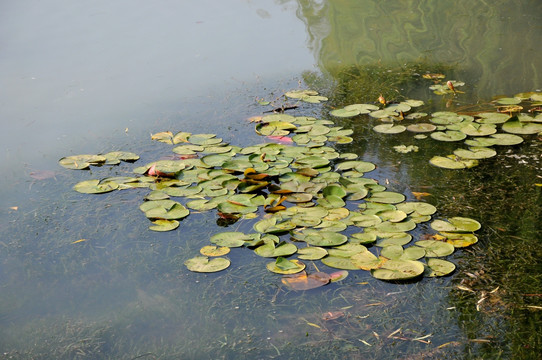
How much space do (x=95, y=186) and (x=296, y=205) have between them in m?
0.96

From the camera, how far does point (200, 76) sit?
13.3 feet

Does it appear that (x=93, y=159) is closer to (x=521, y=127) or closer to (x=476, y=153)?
(x=476, y=153)

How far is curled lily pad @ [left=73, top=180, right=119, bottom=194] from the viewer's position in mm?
2584

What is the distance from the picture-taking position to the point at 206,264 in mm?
2055

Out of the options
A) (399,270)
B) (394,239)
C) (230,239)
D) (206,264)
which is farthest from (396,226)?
(206,264)

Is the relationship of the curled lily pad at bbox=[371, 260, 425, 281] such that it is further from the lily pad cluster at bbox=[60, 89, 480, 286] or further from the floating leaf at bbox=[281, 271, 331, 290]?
the floating leaf at bbox=[281, 271, 331, 290]

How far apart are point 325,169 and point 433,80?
1.57 m

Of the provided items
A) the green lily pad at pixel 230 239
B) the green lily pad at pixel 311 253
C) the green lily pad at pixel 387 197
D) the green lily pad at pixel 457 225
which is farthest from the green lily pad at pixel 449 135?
the green lily pad at pixel 230 239

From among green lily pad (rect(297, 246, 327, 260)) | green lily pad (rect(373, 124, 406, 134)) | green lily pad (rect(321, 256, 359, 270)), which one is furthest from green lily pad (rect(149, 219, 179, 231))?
green lily pad (rect(373, 124, 406, 134))

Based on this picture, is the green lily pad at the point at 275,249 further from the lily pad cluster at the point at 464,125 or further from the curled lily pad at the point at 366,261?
the lily pad cluster at the point at 464,125

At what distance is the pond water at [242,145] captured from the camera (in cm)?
174

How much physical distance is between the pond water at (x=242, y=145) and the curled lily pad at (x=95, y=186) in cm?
4

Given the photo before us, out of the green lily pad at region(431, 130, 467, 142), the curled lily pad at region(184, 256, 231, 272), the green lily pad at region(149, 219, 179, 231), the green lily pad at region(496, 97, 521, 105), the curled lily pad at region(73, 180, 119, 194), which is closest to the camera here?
the curled lily pad at region(184, 256, 231, 272)

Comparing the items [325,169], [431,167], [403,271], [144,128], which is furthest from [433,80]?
[403,271]
